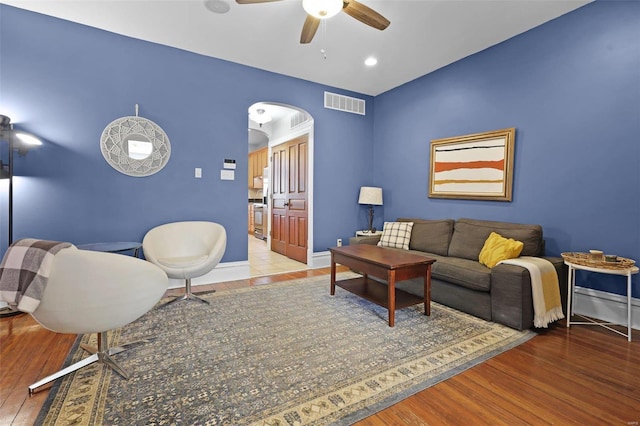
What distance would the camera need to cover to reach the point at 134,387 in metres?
1.73

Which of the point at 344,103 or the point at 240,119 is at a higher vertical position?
the point at 344,103

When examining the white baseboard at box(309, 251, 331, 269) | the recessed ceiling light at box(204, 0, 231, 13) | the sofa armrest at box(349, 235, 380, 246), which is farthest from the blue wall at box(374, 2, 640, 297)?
the recessed ceiling light at box(204, 0, 231, 13)

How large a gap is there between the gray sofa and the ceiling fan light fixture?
2.56 m

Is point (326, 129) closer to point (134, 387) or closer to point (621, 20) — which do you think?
point (621, 20)

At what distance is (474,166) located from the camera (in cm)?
380

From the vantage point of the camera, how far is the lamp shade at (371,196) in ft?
16.1

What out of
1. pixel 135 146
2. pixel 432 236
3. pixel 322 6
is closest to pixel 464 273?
pixel 432 236

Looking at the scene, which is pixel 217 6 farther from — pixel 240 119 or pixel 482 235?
pixel 482 235

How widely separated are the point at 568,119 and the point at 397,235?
2.24 m

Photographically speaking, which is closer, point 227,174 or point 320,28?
point 320,28

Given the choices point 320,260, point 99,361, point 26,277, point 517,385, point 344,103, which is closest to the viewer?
point 26,277

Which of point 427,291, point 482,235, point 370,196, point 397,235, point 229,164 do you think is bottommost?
point 427,291

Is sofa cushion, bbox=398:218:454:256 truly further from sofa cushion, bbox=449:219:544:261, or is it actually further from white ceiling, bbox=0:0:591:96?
white ceiling, bbox=0:0:591:96

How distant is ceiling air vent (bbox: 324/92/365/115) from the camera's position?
4906 mm
